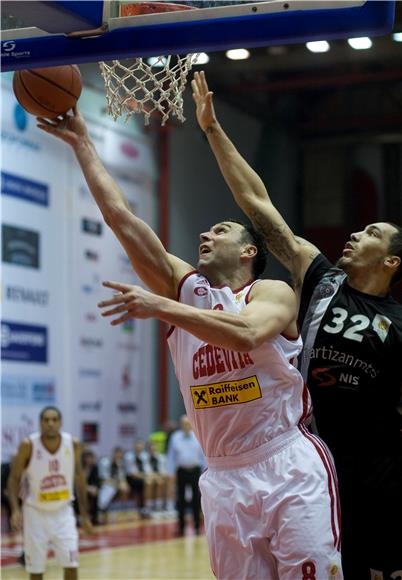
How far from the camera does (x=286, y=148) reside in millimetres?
23438

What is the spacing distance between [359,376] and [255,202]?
971 mm

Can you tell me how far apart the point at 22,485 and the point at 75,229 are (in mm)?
10015

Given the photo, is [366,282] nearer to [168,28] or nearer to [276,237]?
[276,237]

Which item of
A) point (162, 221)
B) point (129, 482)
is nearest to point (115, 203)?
point (129, 482)

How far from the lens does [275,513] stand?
3896 mm

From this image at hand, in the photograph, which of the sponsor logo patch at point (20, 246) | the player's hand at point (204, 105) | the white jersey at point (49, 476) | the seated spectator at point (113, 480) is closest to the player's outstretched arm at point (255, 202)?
the player's hand at point (204, 105)

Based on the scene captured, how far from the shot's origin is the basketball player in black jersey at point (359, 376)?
176 inches

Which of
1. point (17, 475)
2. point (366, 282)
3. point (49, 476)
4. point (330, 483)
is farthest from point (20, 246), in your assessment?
point (330, 483)

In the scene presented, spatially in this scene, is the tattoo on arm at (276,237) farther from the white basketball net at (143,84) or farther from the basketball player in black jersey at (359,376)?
the white basketball net at (143,84)

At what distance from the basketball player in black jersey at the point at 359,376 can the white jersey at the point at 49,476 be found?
522 cm

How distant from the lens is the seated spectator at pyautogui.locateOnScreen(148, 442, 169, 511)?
745 inches

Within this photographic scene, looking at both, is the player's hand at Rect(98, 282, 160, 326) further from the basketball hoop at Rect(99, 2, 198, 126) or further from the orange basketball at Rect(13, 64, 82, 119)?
the basketball hoop at Rect(99, 2, 198, 126)

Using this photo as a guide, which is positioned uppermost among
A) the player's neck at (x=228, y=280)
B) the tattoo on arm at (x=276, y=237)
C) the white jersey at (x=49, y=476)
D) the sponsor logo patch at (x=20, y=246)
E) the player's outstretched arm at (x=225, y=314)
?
the sponsor logo patch at (x=20, y=246)

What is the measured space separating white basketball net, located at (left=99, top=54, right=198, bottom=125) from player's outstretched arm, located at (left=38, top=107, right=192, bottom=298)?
0.56 m
